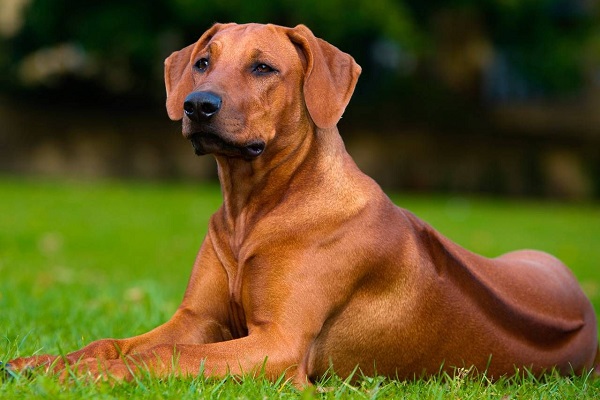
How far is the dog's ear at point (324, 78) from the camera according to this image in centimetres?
441

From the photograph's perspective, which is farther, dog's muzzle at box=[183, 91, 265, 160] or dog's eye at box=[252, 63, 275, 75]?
dog's eye at box=[252, 63, 275, 75]

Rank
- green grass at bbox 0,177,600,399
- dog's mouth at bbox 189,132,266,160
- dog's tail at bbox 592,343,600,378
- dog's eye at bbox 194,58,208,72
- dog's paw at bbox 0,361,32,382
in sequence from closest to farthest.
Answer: dog's paw at bbox 0,361,32,382, green grass at bbox 0,177,600,399, dog's mouth at bbox 189,132,266,160, dog's eye at bbox 194,58,208,72, dog's tail at bbox 592,343,600,378

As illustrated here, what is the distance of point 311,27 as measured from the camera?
19.0m

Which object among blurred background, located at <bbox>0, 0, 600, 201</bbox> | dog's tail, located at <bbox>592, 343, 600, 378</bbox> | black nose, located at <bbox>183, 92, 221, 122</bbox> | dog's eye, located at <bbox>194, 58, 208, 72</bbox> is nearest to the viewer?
black nose, located at <bbox>183, 92, 221, 122</bbox>

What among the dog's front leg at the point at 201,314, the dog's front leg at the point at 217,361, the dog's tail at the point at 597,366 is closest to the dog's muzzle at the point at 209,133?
the dog's front leg at the point at 201,314

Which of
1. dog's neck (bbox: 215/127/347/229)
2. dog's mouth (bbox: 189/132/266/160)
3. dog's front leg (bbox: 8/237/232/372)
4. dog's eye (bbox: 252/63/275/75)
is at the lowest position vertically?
dog's front leg (bbox: 8/237/232/372)

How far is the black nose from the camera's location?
416 centimetres

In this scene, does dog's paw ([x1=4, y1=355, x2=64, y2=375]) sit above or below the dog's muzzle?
below

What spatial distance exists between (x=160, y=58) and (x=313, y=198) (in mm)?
18488

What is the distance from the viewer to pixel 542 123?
80.7 ft

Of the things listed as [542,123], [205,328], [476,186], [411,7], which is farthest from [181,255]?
[542,123]

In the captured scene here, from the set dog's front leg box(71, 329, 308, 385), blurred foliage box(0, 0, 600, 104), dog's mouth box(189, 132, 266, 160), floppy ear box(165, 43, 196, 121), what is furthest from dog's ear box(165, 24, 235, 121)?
blurred foliage box(0, 0, 600, 104)

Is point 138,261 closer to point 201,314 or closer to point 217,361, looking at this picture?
point 201,314

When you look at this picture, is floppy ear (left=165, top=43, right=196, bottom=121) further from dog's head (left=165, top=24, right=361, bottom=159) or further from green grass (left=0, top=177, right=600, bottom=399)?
green grass (left=0, top=177, right=600, bottom=399)
